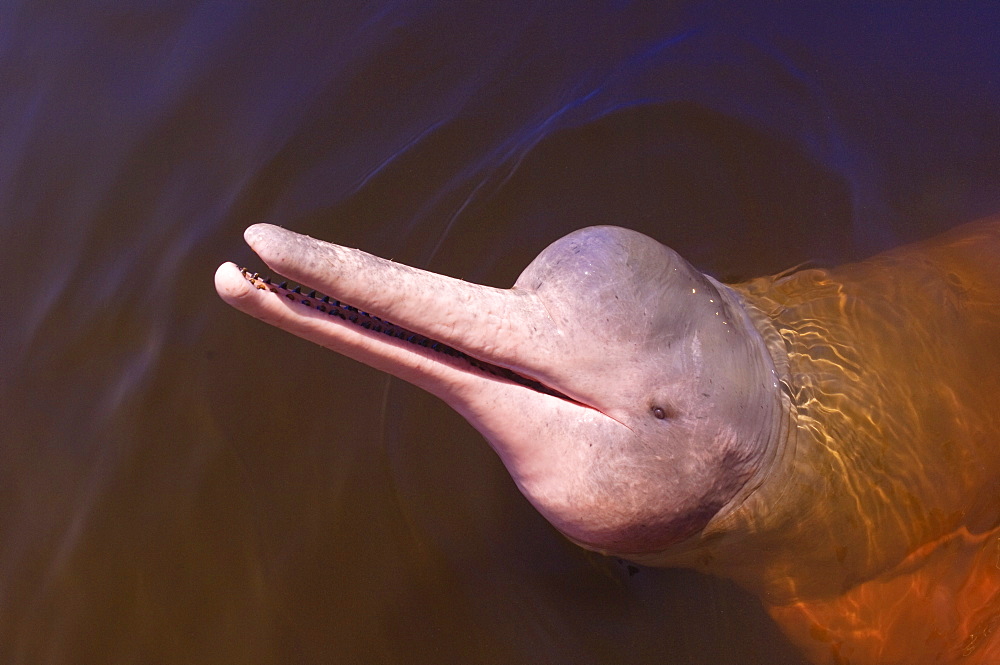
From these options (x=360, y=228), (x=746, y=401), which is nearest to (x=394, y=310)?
(x=746, y=401)

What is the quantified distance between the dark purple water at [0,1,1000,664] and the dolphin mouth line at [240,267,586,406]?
1440 mm

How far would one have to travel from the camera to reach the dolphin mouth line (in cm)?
299

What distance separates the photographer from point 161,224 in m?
5.88

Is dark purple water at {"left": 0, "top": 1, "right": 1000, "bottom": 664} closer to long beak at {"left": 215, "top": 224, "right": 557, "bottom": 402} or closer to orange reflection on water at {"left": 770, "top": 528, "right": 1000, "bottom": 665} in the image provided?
orange reflection on water at {"left": 770, "top": 528, "right": 1000, "bottom": 665}

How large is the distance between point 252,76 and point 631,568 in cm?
468

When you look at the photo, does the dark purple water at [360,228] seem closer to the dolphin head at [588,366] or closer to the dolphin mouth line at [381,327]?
the dolphin head at [588,366]

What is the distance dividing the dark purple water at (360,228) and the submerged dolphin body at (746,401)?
1.64 ft

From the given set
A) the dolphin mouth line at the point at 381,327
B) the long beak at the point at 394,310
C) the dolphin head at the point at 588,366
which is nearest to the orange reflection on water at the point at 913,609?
the dolphin head at the point at 588,366

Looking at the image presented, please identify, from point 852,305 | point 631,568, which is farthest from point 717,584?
point 852,305

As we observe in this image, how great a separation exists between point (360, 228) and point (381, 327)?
107 inches

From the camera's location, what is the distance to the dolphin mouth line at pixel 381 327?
2.99 meters

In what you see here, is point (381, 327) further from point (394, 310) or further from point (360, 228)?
point (360, 228)

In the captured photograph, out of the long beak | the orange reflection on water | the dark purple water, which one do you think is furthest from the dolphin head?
the orange reflection on water

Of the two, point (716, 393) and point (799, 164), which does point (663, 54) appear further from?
point (716, 393)
